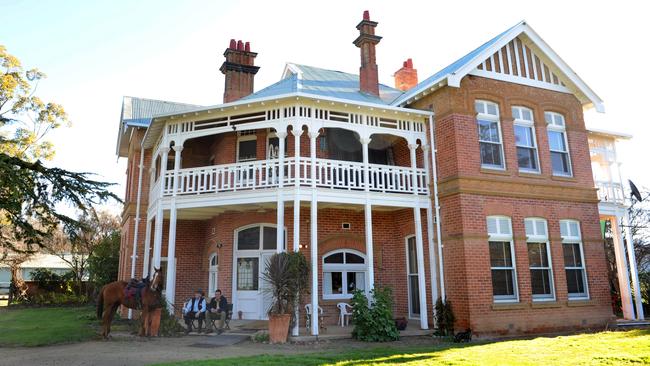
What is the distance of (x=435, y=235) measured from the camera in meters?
13.7

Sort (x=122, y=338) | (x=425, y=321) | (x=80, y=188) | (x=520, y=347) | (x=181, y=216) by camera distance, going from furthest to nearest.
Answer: (x=181, y=216) → (x=425, y=321) → (x=122, y=338) → (x=520, y=347) → (x=80, y=188)

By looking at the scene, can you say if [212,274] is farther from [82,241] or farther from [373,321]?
[82,241]

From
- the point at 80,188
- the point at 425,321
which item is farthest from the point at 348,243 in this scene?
the point at 80,188

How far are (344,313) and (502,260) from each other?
4.74 metres

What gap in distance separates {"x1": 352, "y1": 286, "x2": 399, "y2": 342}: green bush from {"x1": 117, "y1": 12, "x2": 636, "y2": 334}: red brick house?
0.85 m

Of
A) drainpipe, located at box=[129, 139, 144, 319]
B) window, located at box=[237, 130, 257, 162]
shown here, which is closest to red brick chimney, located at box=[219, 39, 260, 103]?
window, located at box=[237, 130, 257, 162]

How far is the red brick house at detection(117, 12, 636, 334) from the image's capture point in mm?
12797

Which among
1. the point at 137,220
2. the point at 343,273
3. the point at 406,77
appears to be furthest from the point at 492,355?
the point at 406,77

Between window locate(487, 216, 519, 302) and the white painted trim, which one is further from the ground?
the white painted trim

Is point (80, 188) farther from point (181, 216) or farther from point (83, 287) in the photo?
point (83, 287)

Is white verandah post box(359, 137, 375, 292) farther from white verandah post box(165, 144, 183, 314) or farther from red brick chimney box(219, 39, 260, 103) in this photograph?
red brick chimney box(219, 39, 260, 103)

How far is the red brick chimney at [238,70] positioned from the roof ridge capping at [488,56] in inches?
232

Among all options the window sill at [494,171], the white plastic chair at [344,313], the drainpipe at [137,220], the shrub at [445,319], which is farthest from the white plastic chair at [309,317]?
the drainpipe at [137,220]

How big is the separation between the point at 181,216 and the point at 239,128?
4446 mm
